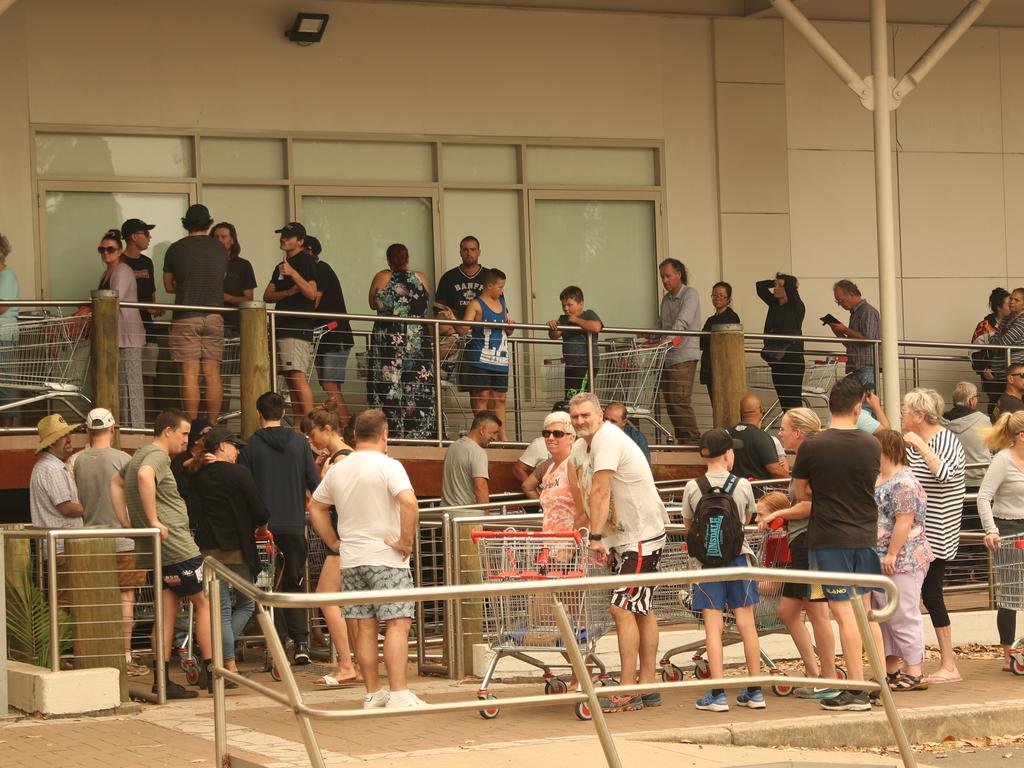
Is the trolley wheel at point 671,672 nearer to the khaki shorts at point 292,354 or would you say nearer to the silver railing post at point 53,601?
the silver railing post at point 53,601

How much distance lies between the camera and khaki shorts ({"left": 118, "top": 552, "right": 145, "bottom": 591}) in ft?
36.5

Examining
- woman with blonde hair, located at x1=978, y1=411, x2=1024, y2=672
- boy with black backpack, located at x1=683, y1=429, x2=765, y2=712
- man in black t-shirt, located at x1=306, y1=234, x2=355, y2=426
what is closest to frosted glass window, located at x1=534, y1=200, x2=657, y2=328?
man in black t-shirt, located at x1=306, y1=234, x2=355, y2=426

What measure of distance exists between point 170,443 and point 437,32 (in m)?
8.65

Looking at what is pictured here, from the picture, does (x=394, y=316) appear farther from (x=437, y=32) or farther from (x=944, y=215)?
(x=944, y=215)

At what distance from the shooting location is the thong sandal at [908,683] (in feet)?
35.2

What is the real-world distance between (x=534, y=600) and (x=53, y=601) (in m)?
3.06

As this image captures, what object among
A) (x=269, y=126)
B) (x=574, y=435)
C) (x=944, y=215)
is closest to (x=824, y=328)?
(x=944, y=215)

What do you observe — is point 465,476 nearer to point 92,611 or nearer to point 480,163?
point 92,611

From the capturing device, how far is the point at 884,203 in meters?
15.3

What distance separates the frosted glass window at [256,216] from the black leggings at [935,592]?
28.8 ft

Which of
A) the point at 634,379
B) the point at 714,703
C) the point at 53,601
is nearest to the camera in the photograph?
the point at 714,703

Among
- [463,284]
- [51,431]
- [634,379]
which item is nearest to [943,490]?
[634,379]

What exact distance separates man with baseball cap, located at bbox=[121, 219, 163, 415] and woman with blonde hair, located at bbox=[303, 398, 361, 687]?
12.3 feet

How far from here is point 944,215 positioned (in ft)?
68.0
